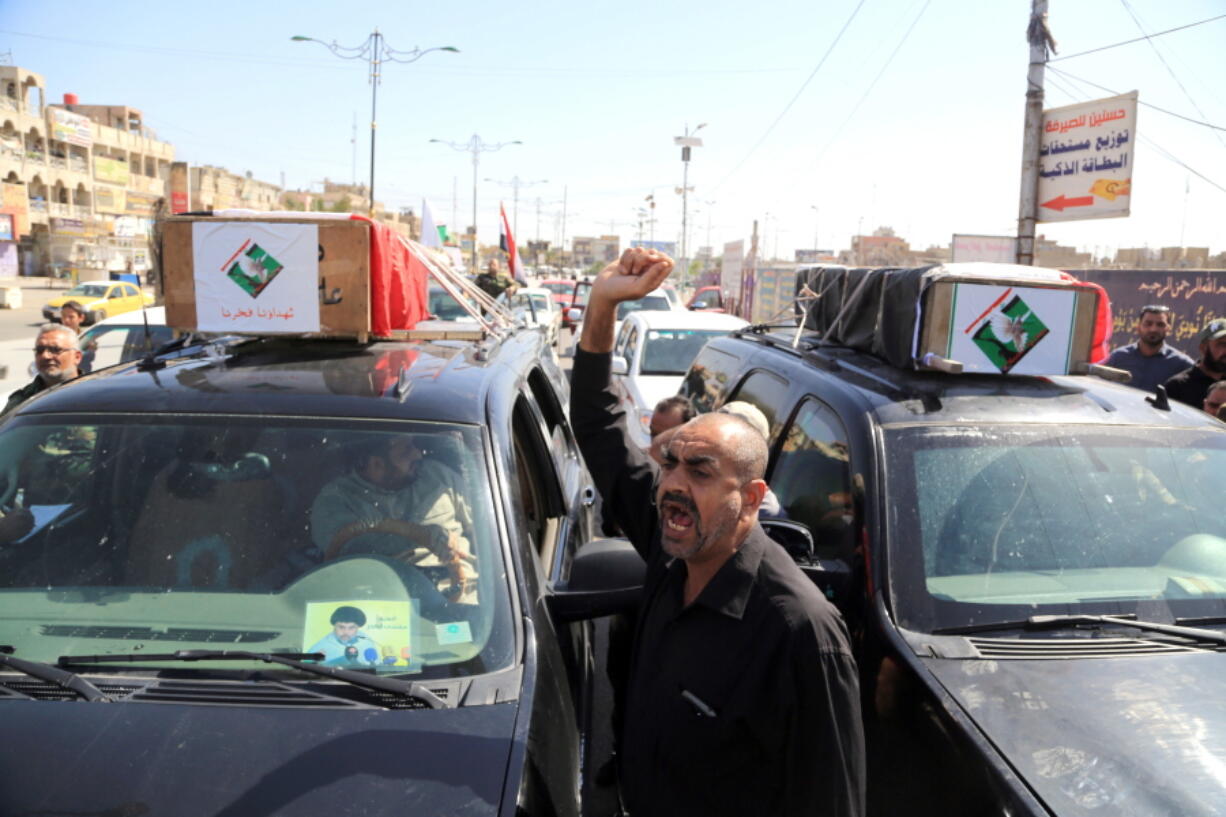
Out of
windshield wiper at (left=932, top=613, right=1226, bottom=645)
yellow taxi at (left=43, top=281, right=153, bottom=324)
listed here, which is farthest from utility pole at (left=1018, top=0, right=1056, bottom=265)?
yellow taxi at (left=43, top=281, right=153, bottom=324)

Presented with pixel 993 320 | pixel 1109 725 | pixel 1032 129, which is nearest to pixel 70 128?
pixel 1032 129

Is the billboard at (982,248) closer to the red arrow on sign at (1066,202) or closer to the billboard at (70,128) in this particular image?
the red arrow on sign at (1066,202)

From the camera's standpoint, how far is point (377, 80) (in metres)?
18.0

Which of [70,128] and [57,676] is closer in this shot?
[57,676]

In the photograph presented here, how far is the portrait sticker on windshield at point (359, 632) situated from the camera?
7.73 feet

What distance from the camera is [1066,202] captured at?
42.1 feet

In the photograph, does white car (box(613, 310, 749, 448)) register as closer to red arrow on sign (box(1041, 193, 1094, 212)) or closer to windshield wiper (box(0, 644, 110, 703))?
red arrow on sign (box(1041, 193, 1094, 212))

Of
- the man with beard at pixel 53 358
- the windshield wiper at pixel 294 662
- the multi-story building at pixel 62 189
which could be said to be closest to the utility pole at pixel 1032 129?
the man with beard at pixel 53 358

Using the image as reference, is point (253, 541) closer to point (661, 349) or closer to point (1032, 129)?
point (661, 349)

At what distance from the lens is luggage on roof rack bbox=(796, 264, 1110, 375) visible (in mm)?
3484

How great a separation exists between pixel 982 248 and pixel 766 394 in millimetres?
14354

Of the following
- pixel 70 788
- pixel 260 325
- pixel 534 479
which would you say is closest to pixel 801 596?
pixel 70 788

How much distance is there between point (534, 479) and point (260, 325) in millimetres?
1184

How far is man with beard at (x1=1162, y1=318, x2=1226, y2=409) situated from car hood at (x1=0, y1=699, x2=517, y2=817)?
20.4ft
